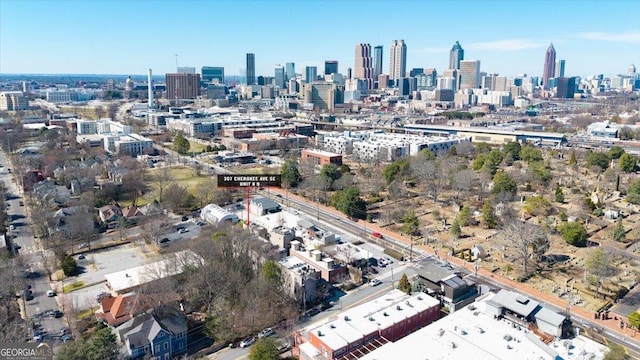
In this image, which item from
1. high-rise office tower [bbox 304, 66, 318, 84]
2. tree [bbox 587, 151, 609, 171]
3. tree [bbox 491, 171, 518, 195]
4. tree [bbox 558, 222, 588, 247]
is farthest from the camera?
high-rise office tower [bbox 304, 66, 318, 84]

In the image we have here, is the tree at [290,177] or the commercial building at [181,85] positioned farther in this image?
the commercial building at [181,85]

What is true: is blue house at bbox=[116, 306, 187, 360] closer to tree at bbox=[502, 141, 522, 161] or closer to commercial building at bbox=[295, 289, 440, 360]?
commercial building at bbox=[295, 289, 440, 360]

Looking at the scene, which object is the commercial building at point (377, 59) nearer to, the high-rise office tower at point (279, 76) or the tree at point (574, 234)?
the high-rise office tower at point (279, 76)

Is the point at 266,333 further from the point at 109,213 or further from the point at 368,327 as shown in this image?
the point at 109,213

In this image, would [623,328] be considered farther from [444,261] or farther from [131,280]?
[131,280]

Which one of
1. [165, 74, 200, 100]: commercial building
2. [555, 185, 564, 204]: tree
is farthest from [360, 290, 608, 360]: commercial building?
[165, 74, 200, 100]: commercial building

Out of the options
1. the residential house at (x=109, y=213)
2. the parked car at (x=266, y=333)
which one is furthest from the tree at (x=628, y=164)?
the residential house at (x=109, y=213)
